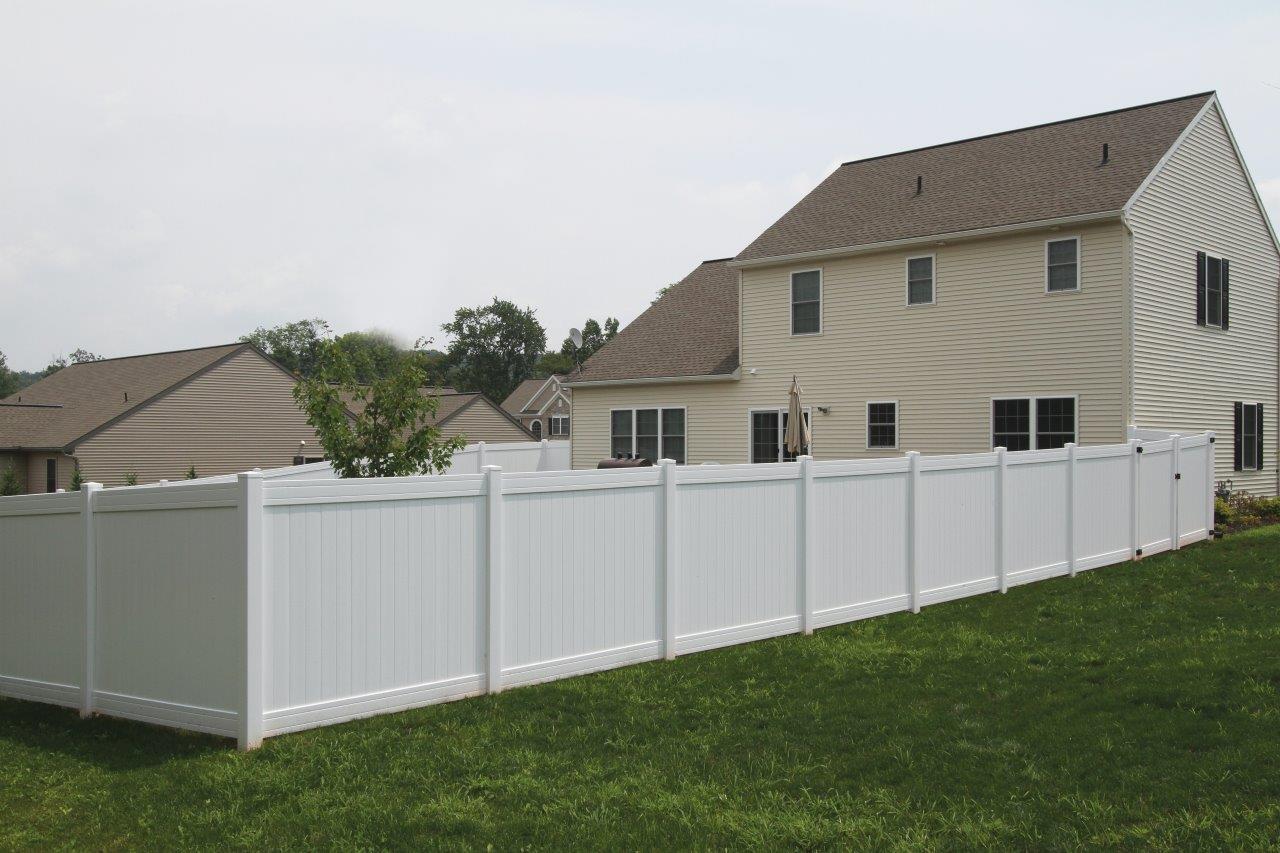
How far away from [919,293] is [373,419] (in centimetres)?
1405

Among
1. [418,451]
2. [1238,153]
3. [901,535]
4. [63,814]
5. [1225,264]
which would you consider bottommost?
[63,814]

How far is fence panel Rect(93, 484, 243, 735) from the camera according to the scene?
20.9 feet

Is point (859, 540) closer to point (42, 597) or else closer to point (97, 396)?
point (42, 597)

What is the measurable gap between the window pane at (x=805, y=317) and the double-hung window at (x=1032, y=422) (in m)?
4.18

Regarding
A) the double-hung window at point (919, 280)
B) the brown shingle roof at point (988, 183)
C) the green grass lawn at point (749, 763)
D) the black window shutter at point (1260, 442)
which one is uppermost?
the brown shingle roof at point (988, 183)

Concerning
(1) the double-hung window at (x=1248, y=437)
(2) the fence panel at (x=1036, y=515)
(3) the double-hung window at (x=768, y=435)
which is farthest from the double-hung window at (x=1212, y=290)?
(2) the fence panel at (x=1036, y=515)

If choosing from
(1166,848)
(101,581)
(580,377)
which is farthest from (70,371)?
(1166,848)

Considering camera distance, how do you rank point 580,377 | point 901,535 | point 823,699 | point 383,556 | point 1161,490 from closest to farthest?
point 383,556 < point 823,699 < point 901,535 < point 1161,490 < point 580,377

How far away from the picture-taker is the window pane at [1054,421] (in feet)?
60.8

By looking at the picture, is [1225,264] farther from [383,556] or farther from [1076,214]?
[383,556]

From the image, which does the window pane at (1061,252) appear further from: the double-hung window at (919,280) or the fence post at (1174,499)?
the fence post at (1174,499)

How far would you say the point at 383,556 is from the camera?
6.81 metres

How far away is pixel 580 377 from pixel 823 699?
19183 mm

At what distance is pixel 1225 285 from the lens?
21.1m
